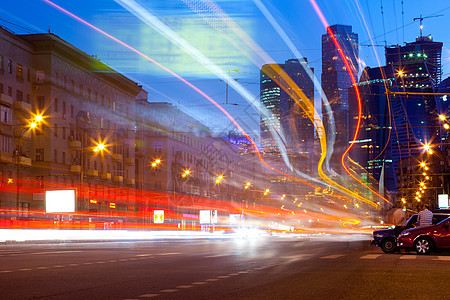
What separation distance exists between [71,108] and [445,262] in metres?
59.7

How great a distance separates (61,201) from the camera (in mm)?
48812

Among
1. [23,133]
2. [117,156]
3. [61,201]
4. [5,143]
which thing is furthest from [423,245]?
[117,156]

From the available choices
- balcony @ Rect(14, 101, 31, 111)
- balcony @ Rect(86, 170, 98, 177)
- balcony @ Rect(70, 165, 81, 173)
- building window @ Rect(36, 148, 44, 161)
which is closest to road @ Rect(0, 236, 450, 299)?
balcony @ Rect(14, 101, 31, 111)

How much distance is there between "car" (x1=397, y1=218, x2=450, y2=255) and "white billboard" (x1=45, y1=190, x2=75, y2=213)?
2971cm

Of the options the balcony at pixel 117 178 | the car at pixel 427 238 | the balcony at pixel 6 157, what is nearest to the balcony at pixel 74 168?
the balcony at pixel 6 157

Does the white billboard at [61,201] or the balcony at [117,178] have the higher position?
the balcony at [117,178]

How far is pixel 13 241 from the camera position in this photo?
43.3 metres

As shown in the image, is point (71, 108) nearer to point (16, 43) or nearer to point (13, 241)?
point (16, 43)

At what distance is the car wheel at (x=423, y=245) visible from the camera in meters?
23.4

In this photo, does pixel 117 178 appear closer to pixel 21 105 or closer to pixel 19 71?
pixel 21 105

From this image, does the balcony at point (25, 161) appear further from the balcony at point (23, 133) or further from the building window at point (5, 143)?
the balcony at point (23, 133)

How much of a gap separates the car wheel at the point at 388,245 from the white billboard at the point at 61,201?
27445mm

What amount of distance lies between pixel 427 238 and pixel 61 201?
31567 millimetres

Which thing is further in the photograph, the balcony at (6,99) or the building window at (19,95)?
the building window at (19,95)
